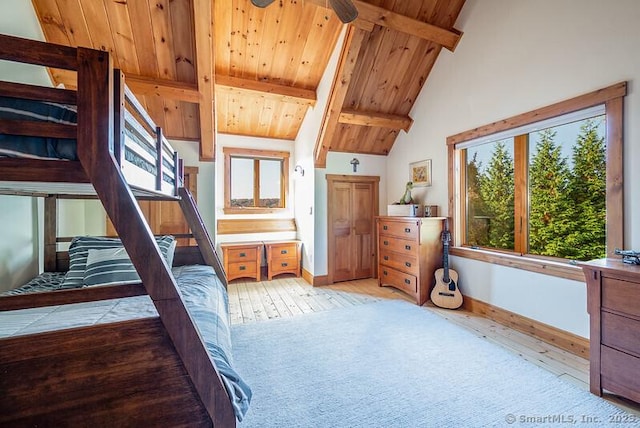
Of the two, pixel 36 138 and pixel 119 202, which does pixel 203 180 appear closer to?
pixel 36 138

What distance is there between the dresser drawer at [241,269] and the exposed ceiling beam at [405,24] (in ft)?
11.7

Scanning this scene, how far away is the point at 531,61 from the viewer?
2.55 meters

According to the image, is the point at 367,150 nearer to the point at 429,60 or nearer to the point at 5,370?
the point at 429,60

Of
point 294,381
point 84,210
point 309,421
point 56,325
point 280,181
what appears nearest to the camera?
point 56,325

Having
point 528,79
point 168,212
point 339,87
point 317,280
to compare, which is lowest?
point 317,280

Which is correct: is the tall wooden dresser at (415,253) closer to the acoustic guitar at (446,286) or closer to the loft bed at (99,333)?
the acoustic guitar at (446,286)

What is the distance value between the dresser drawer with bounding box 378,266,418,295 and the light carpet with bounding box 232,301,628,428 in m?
0.76

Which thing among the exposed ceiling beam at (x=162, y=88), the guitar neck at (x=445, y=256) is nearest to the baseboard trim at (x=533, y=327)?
the guitar neck at (x=445, y=256)

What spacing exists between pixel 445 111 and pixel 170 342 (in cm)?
380

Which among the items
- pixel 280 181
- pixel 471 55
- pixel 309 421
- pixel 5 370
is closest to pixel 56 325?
pixel 5 370

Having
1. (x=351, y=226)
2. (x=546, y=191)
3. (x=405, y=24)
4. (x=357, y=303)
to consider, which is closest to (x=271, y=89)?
(x=405, y=24)

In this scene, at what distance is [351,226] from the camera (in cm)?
456

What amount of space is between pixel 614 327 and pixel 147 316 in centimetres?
278

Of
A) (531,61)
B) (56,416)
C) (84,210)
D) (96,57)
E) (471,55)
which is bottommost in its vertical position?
(56,416)
